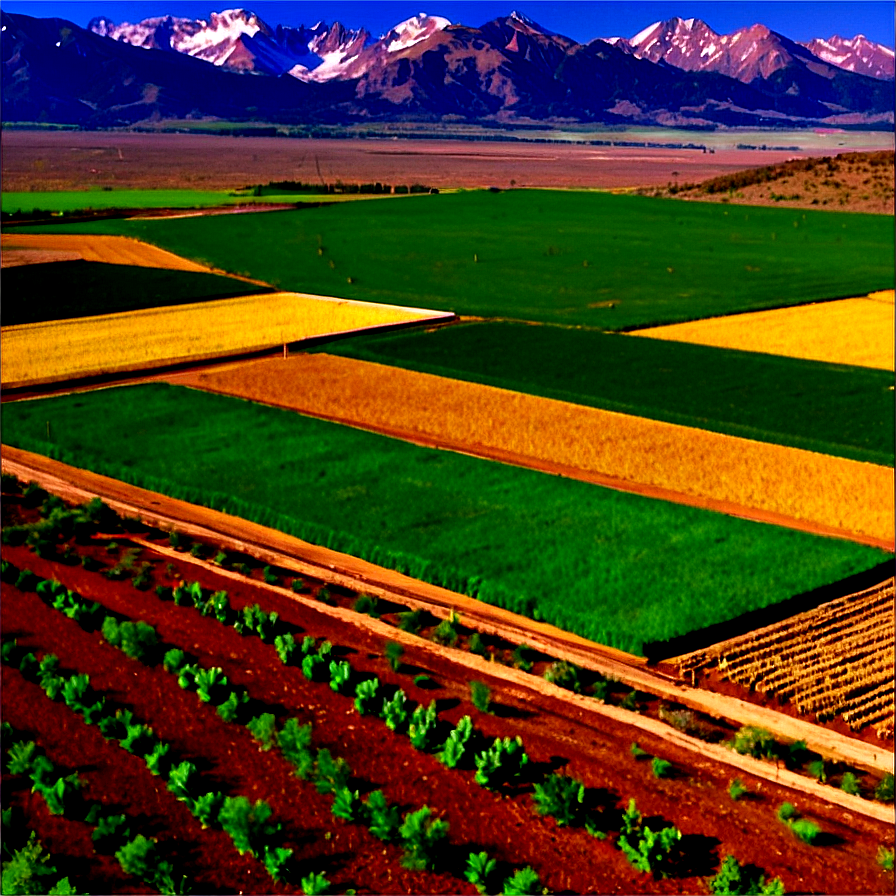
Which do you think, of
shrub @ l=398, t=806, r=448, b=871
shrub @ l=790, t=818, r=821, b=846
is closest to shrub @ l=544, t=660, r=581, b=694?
shrub @ l=790, t=818, r=821, b=846

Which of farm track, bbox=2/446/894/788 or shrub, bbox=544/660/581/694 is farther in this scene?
shrub, bbox=544/660/581/694

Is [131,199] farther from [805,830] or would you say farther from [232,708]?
[805,830]

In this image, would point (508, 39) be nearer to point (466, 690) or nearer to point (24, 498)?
point (24, 498)

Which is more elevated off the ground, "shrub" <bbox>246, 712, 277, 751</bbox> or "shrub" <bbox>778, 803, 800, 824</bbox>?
"shrub" <bbox>246, 712, 277, 751</bbox>

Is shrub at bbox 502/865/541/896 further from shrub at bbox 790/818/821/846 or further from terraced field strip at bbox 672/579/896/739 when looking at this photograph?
terraced field strip at bbox 672/579/896/739

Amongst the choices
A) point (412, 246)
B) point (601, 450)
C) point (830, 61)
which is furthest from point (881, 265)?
point (601, 450)

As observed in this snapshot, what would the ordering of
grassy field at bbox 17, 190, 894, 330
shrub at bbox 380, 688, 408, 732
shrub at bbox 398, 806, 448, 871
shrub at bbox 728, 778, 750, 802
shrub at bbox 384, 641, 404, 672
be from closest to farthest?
1. shrub at bbox 398, 806, 448, 871
2. shrub at bbox 728, 778, 750, 802
3. shrub at bbox 380, 688, 408, 732
4. shrub at bbox 384, 641, 404, 672
5. grassy field at bbox 17, 190, 894, 330

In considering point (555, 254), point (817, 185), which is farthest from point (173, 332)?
point (817, 185)
